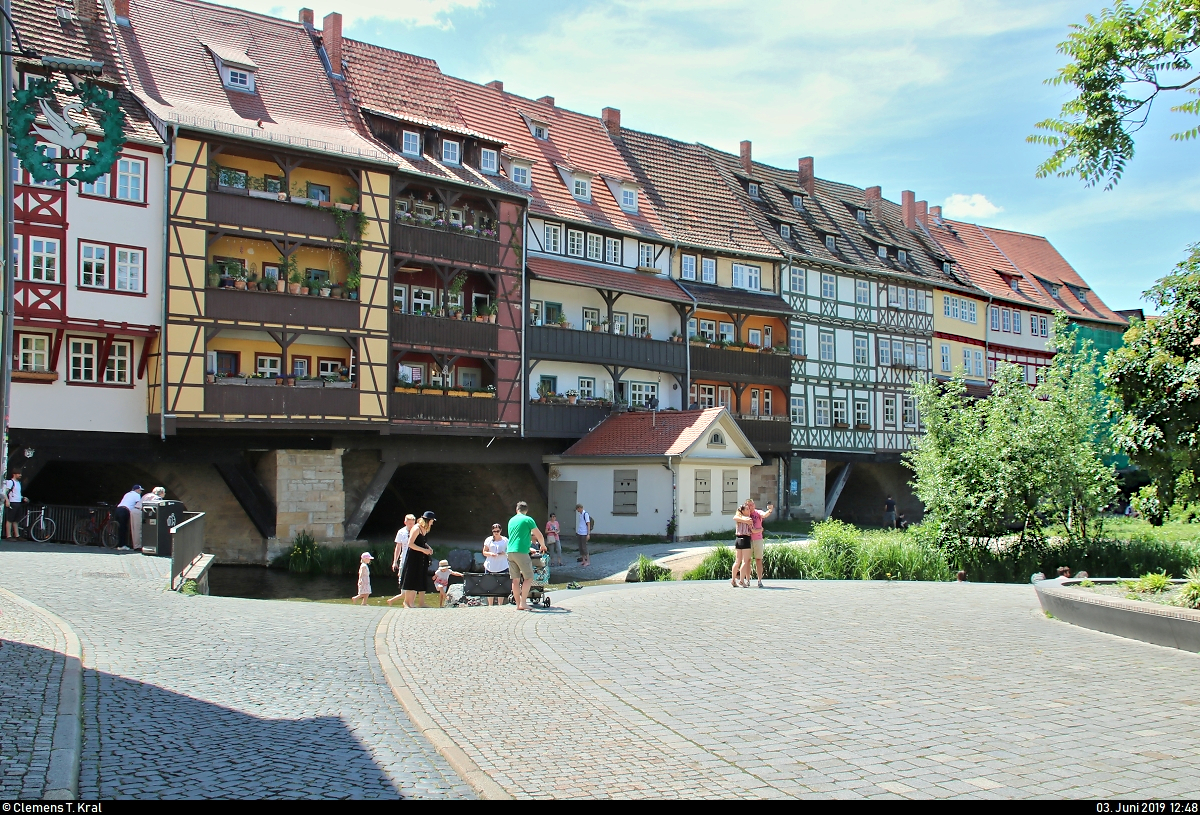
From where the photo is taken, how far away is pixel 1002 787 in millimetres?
6363

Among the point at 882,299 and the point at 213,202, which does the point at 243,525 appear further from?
the point at 882,299

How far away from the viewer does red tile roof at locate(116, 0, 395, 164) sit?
2794cm

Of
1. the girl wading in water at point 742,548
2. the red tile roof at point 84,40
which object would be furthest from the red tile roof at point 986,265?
the red tile roof at point 84,40

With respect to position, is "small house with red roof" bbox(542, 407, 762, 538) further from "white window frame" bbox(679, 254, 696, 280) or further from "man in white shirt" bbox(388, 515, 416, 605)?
"man in white shirt" bbox(388, 515, 416, 605)

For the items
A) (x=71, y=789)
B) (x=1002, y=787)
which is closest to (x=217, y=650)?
(x=71, y=789)

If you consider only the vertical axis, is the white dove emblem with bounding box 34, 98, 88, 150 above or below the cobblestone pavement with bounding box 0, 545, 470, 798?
above

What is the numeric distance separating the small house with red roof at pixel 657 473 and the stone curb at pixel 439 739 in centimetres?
2193

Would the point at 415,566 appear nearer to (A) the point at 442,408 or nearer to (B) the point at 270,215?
(B) the point at 270,215

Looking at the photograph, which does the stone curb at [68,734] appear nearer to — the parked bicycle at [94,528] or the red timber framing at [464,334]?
the parked bicycle at [94,528]

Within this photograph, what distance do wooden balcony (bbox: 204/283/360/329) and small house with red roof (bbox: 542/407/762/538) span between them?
902 cm

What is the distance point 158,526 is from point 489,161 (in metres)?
18.0

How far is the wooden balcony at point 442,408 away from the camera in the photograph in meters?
30.1

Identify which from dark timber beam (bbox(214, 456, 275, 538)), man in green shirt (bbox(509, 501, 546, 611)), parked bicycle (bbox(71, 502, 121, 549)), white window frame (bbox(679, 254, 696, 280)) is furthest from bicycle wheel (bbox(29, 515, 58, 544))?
white window frame (bbox(679, 254, 696, 280))

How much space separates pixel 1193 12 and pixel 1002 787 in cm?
897
